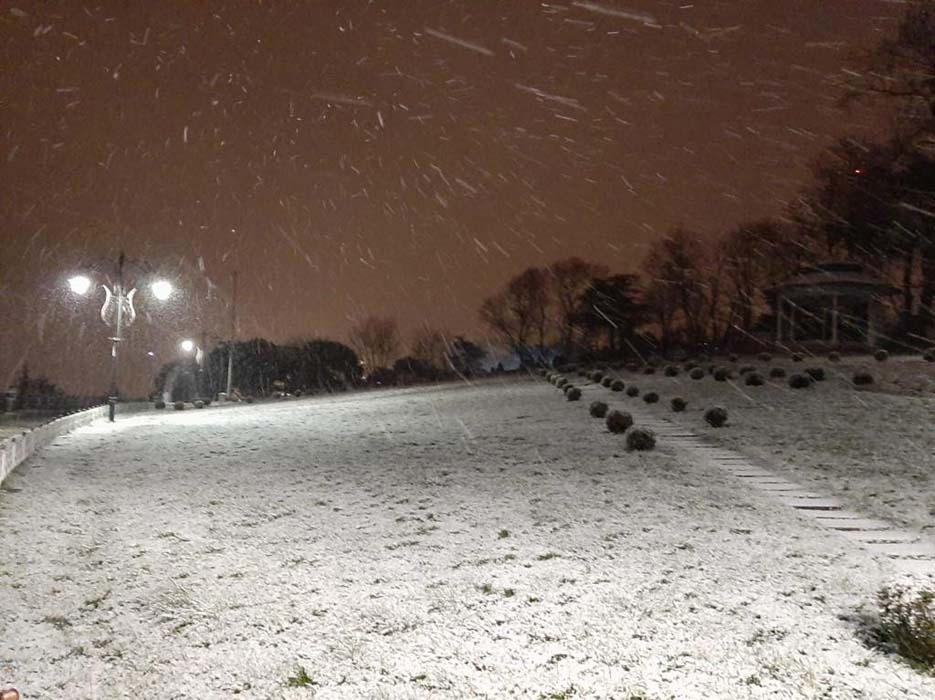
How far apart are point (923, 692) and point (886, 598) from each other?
3.51 ft

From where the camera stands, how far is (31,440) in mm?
15336

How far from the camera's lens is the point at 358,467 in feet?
47.2

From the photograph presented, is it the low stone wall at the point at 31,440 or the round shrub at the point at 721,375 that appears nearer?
the low stone wall at the point at 31,440

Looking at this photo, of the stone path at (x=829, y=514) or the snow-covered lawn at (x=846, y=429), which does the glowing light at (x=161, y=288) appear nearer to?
the snow-covered lawn at (x=846, y=429)

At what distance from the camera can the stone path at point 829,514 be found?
854 centimetres

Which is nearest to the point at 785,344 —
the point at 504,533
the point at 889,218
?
the point at 889,218

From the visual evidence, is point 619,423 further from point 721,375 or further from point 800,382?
point 721,375

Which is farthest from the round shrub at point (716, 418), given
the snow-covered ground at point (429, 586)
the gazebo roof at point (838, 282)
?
the gazebo roof at point (838, 282)

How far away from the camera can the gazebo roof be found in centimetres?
3931

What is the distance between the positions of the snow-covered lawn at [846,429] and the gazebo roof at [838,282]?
9155 millimetres

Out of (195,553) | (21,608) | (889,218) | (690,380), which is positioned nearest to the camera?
(21,608)

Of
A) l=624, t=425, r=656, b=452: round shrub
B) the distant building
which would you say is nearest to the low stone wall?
l=624, t=425, r=656, b=452: round shrub

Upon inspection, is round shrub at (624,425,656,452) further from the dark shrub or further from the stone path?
the dark shrub

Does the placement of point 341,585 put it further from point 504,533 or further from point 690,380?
point 690,380
